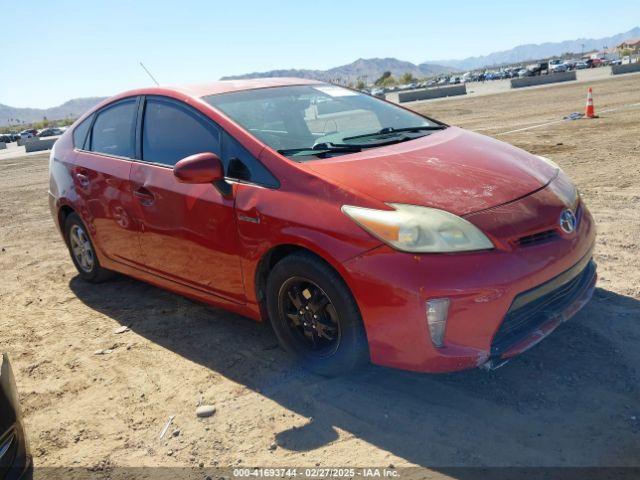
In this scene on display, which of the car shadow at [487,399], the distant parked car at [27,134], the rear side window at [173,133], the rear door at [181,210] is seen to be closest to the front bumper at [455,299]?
the car shadow at [487,399]

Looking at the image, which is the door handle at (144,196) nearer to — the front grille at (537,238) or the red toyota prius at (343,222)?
the red toyota prius at (343,222)

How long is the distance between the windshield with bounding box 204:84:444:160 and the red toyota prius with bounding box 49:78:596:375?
0.7 inches

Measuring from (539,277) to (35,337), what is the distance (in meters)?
3.57

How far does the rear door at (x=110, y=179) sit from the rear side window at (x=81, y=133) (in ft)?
0.04

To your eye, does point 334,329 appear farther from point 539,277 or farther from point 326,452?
point 539,277

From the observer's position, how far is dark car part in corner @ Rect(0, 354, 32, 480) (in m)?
2.29

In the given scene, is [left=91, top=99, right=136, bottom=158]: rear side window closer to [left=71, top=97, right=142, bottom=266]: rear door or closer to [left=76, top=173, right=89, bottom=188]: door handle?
[left=71, top=97, right=142, bottom=266]: rear door

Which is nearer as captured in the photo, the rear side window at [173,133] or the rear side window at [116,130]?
the rear side window at [173,133]

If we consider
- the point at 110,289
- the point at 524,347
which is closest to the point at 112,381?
the point at 110,289

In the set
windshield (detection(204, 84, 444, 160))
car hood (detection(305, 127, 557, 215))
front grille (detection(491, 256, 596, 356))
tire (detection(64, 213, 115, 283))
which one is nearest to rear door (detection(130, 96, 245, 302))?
windshield (detection(204, 84, 444, 160))

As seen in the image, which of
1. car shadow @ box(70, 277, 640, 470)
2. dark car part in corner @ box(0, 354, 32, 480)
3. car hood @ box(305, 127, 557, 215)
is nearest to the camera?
dark car part in corner @ box(0, 354, 32, 480)

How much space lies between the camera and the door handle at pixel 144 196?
13.0ft

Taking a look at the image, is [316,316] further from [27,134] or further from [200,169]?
[27,134]

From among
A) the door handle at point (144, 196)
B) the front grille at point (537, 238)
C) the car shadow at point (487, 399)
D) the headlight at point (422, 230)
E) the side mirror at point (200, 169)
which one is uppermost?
the side mirror at point (200, 169)
